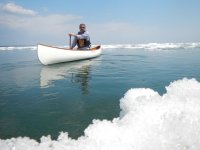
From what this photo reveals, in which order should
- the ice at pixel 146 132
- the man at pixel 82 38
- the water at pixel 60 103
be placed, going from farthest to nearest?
the man at pixel 82 38
the water at pixel 60 103
the ice at pixel 146 132

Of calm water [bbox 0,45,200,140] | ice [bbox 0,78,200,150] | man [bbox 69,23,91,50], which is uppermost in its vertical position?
man [bbox 69,23,91,50]

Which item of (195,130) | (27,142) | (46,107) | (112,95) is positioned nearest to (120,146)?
(195,130)

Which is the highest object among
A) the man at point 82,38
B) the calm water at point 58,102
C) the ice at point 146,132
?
the man at point 82,38

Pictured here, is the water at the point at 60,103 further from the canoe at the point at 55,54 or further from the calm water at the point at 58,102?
the canoe at the point at 55,54

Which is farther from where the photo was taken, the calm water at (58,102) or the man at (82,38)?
the man at (82,38)

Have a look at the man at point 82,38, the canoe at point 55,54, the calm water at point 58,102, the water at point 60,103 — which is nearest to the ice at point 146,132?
the water at point 60,103

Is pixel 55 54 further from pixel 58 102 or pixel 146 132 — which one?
pixel 146 132

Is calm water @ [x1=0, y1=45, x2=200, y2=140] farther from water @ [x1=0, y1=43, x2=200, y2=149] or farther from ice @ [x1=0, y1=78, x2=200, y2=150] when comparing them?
ice @ [x1=0, y1=78, x2=200, y2=150]

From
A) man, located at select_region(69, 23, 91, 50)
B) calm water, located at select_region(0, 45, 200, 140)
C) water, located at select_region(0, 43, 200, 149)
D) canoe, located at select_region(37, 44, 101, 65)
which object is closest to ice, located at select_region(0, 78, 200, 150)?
water, located at select_region(0, 43, 200, 149)

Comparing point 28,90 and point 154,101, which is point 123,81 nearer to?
point 28,90

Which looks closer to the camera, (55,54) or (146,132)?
(146,132)

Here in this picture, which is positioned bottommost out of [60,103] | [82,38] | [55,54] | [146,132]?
[60,103]

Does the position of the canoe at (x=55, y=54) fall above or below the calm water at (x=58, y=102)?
above

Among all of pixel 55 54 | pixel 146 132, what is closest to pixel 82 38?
pixel 55 54
